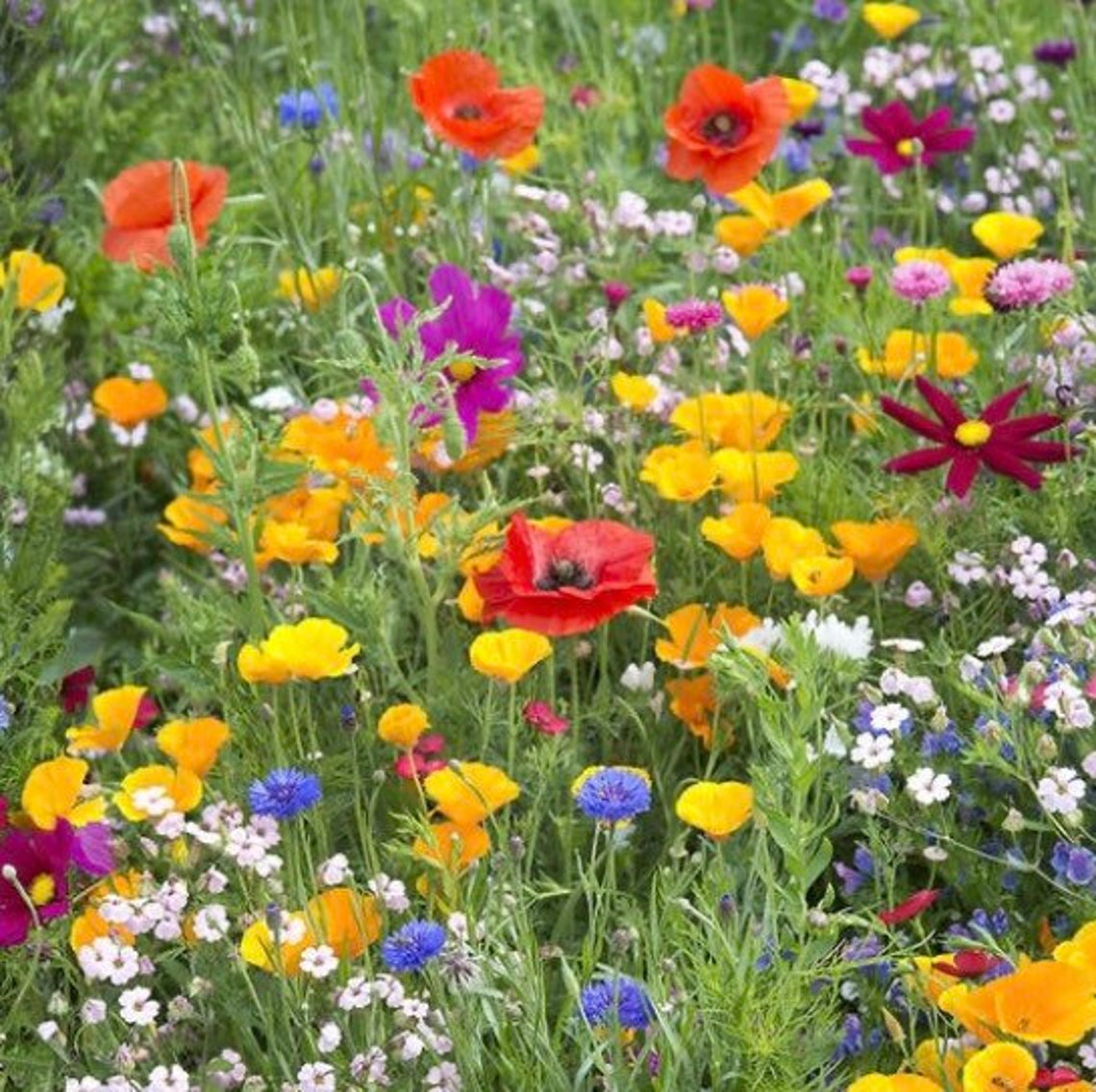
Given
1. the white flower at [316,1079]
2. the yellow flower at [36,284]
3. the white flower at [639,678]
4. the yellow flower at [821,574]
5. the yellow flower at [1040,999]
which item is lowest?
the white flower at [639,678]

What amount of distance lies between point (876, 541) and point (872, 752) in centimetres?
34

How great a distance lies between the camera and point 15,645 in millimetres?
2408

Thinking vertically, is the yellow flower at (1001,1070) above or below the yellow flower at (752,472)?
above

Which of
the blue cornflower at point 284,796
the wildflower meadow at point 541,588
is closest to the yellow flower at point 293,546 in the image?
the wildflower meadow at point 541,588

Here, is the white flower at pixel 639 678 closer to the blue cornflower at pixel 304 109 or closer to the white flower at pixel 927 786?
the white flower at pixel 927 786

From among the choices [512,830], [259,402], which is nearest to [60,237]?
[259,402]

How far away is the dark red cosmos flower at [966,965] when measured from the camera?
A: 180 centimetres

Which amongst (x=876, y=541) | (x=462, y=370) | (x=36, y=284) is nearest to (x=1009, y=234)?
(x=876, y=541)

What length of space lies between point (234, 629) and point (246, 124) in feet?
2.61

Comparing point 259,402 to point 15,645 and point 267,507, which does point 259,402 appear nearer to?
point 267,507

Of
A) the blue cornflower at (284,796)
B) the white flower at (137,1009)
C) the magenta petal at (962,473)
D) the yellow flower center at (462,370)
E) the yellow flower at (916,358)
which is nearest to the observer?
the white flower at (137,1009)

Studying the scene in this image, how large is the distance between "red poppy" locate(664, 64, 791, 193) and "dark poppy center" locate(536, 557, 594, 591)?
696 millimetres

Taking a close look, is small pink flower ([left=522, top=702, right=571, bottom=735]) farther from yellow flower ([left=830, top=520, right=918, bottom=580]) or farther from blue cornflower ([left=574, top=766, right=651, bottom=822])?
yellow flower ([left=830, top=520, right=918, bottom=580])

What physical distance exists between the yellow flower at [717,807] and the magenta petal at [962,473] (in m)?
0.47
